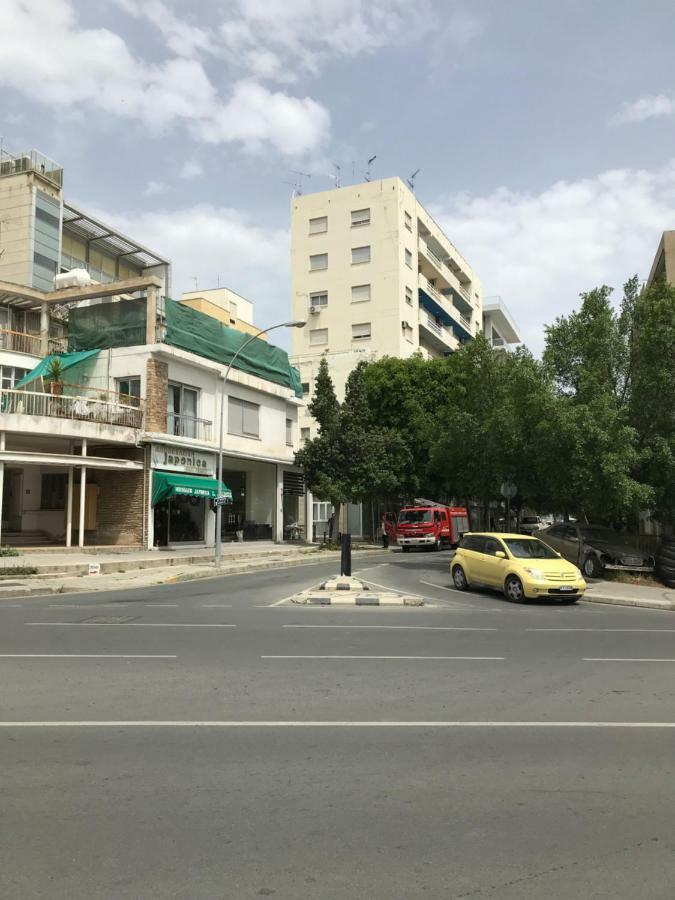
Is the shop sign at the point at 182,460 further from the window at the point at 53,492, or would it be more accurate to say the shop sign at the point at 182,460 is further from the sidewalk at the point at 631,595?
the sidewalk at the point at 631,595

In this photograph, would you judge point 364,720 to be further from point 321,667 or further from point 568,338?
point 568,338

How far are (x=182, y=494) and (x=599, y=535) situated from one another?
16072 millimetres

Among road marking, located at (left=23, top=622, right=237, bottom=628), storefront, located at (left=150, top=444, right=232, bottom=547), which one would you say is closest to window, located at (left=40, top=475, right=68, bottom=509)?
storefront, located at (left=150, top=444, right=232, bottom=547)

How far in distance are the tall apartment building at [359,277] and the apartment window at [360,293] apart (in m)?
0.07

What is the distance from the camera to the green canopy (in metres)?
28.5

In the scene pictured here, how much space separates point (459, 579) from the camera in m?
19.4

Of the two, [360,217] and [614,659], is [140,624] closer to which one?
[614,659]

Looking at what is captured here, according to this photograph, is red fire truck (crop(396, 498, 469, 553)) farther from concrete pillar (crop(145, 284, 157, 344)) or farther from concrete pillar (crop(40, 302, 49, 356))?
concrete pillar (crop(40, 302, 49, 356))

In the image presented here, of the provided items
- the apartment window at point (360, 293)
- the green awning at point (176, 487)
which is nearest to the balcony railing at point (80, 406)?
the green awning at point (176, 487)

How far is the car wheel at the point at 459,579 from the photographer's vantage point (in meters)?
19.2

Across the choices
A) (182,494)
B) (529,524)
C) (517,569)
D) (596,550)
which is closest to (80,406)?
(182,494)
